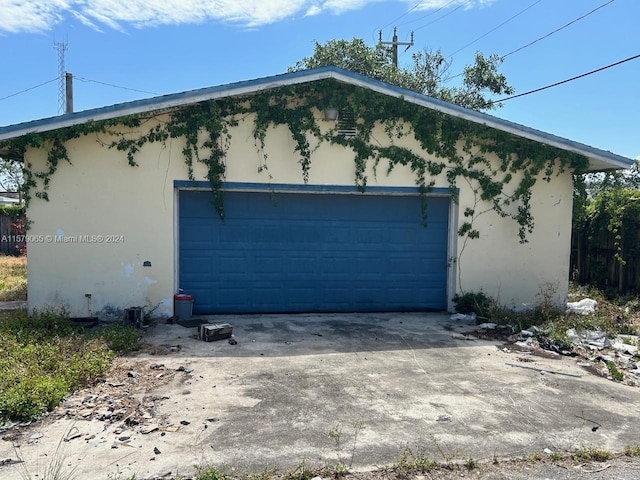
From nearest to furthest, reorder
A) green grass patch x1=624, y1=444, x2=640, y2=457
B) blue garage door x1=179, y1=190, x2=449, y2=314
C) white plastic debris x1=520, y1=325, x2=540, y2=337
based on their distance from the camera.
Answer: green grass patch x1=624, y1=444, x2=640, y2=457 < white plastic debris x1=520, y1=325, x2=540, y2=337 < blue garage door x1=179, y1=190, x2=449, y2=314

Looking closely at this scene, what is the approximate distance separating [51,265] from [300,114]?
5.13 m

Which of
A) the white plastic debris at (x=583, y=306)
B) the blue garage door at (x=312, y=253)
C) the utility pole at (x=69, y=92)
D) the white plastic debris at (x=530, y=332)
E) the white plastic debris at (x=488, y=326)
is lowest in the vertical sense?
the white plastic debris at (x=488, y=326)

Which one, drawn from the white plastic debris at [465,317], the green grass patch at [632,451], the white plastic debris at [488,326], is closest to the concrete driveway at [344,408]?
the green grass patch at [632,451]

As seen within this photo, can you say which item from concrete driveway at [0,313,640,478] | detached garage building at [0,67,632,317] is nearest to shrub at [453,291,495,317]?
detached garage building at [0,67,632,317]

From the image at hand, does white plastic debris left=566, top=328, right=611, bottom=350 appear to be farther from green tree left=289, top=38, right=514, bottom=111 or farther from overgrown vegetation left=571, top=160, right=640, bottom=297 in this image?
green tree left=289, top=38, right=514, bottom=111

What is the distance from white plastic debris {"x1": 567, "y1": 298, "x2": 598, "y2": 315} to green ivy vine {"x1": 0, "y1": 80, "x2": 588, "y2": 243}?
182cm

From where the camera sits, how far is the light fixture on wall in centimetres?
904

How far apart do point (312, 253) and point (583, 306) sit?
5.78m

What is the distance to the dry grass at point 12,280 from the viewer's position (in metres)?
11.1

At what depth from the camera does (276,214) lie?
31.0 feet

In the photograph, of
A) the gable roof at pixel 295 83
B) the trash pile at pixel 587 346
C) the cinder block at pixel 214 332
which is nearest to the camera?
the trash pile at pixel 587 346

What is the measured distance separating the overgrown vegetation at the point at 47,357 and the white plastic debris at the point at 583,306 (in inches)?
323

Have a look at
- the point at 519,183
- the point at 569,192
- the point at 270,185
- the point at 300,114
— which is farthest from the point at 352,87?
the point at 569,192

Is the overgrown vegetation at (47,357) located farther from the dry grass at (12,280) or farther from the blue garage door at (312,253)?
the dry grass at (12,280)
